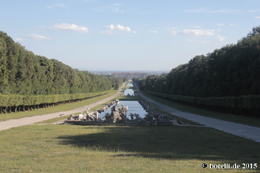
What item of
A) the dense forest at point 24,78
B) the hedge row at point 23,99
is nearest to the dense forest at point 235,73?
the hedge row at point 23,99

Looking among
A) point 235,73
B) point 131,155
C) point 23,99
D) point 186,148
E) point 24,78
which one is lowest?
point 186,148

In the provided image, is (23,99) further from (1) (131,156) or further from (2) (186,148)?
(1) (131,156)

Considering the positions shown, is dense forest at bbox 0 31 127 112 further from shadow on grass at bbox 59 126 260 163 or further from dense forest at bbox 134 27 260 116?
dense forest at bbox 134 27 260 116

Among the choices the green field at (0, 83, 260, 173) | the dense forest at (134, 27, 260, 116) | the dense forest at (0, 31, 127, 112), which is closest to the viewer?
the green field at (0, 83, 260, 173)

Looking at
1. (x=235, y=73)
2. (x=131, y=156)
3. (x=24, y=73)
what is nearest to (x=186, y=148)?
(x=131, y=156)

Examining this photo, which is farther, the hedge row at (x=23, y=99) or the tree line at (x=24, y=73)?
the tree line at (x=24, y=73)

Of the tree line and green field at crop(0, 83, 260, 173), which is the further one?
the tree line

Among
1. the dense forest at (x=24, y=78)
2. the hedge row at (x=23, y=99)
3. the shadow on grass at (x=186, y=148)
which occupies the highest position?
the dense forest at (x=24, y=78)

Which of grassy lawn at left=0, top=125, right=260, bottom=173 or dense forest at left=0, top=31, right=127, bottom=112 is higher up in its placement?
dense forest at left=0, top=31, right=127, bottom=112

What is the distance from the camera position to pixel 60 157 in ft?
27.9

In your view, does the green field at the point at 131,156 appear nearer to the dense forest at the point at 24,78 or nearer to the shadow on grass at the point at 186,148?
the shadow on grass at the point at 186,148

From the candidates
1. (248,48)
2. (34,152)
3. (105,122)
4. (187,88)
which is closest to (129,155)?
(34,152)

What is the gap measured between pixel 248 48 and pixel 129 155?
26396 millimetres

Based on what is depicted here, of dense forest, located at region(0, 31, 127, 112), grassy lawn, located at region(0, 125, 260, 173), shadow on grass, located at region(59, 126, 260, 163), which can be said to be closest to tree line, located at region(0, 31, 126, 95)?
dense forest, located at region(0, 31, 127, 112)
